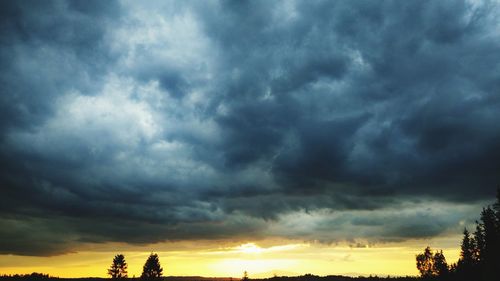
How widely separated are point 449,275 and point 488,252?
51.7 feet

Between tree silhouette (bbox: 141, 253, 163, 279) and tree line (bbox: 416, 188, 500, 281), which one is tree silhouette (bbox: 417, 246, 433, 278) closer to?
tree line (bbox: 416, 188, 500, 281)

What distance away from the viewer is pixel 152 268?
10575 centimetres

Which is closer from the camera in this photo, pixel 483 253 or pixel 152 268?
pixel 483 253

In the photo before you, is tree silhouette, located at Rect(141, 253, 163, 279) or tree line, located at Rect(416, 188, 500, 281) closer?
tree line, located at Rect(416, 188, 500, 281)

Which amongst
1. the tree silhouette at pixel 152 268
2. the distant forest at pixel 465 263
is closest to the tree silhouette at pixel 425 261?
the distant forest at pixel 465 263

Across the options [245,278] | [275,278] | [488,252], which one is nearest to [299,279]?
[275,278]

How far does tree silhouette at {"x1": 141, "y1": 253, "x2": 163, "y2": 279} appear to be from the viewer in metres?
105

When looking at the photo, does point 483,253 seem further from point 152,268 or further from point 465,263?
point 152,268

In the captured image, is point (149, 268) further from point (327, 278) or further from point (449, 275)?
point (449, 275)

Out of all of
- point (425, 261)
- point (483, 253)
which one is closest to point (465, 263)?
point (483, 253)

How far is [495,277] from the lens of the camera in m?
65.7

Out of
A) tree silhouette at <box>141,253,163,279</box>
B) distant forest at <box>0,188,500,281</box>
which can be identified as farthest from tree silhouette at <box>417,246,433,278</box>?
tree silhouette at <box>141,253,163,279</box>

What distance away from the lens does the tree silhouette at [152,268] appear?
105m

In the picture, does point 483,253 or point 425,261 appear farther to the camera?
point 425,261
